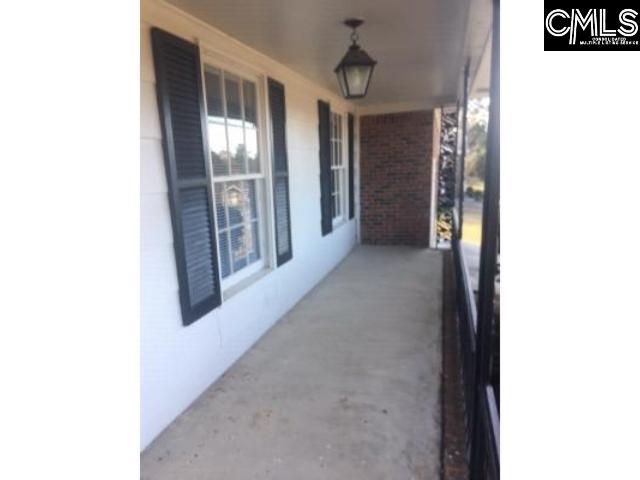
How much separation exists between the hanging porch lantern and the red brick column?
15.3ft

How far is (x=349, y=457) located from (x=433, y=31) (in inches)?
116

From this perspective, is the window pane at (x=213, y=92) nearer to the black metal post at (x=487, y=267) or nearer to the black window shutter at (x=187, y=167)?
the black window shutter at (x=187, y=167)

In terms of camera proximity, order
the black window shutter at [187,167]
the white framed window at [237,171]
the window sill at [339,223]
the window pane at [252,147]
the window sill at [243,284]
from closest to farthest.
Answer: the black window shutter at [187,167] → the white framed window at [237,171] → the window sill at [243,284] → the window pane at [252,147] → the window sill at [339,223]

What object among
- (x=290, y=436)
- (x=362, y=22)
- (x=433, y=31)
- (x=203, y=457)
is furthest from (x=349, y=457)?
(x=433, y=31)

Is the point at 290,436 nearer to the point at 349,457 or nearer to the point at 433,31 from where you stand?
the point at 349,457

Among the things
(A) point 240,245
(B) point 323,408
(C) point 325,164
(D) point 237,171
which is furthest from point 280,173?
(B) point 323,408

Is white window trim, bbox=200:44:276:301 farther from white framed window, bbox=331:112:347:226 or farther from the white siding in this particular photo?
white framed window, bbox=331:112:347:226

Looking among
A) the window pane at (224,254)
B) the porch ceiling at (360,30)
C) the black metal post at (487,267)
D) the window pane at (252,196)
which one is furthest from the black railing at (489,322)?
the window pane at (252,196)

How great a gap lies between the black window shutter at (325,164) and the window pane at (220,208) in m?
2.40

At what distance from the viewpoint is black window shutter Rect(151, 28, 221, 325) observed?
245cm

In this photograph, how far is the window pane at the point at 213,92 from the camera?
3.03 m

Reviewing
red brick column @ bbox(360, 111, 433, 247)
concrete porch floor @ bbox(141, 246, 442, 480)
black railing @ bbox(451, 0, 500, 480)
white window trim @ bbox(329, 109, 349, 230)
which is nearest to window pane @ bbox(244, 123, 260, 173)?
concrete porch floor @ bbox(141, 246, 442, 480)

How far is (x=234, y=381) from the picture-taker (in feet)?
10.3
